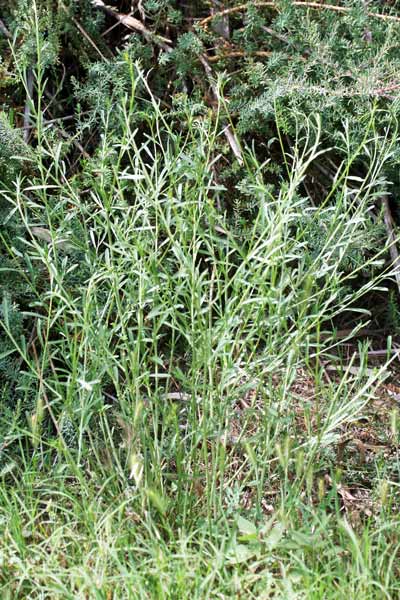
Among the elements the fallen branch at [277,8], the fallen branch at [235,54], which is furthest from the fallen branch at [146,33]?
the fallen branch at [277,8]

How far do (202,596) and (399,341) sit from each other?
5.15 ft

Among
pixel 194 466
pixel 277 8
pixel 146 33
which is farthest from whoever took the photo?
pixel 146 33

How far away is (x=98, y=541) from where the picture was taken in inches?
80.1

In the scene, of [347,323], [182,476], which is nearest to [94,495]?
[182,476]

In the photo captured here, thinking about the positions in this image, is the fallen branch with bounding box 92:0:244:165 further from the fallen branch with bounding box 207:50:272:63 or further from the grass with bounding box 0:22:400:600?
the grass with bounding box 0:22:400:600

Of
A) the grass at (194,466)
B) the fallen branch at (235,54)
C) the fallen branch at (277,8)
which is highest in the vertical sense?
the fallen branch at (277,8)

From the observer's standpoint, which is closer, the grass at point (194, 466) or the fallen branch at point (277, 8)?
the grass at point (194, 466)

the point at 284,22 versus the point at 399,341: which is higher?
the point at 284,22

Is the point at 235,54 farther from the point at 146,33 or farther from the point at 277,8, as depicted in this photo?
the point at 146,33

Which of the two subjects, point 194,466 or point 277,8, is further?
point 277,8

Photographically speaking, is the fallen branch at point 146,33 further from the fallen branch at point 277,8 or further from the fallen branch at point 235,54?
the fallen branch at point 277,8

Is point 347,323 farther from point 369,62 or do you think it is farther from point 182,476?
point 182,476

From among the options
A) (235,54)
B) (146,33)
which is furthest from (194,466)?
(146,33)

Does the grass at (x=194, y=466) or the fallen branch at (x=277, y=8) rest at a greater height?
the fallen branch at (x=277, y=8)
